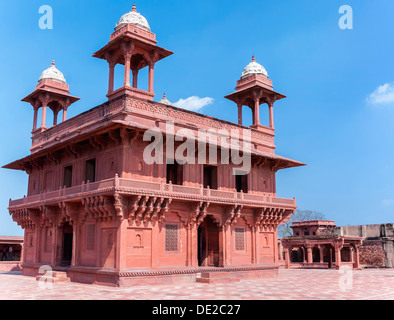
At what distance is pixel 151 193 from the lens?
19.1 m

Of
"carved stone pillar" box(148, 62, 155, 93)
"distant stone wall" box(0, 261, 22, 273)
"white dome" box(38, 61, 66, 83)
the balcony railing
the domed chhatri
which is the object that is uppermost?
the domed chhatri

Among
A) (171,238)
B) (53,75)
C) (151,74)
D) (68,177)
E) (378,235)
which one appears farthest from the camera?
(378,235)

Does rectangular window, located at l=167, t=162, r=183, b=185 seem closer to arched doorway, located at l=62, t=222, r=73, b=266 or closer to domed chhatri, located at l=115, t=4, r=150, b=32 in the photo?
arched doorway, located at l=62, t=222, r=73, b=266

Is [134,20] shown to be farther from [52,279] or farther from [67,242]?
[52,279]

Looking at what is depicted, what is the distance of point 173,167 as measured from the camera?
74.3 feet

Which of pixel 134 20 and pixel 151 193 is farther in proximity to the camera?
pixel 134 20

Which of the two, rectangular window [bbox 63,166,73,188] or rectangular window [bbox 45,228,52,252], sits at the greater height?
rectangular window [bbox 63,166,73,188]

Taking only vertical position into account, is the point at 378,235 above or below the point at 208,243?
above

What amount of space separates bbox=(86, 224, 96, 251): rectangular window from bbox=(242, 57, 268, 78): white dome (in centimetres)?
1439

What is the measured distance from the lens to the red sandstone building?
19094mm

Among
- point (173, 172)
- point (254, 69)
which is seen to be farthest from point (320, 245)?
point (173, 172)

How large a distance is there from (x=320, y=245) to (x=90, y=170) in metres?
23.5

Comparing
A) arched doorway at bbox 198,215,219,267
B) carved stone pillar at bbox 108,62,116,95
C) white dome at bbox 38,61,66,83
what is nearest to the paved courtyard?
arched doorway at bbox 198,215,219,267
